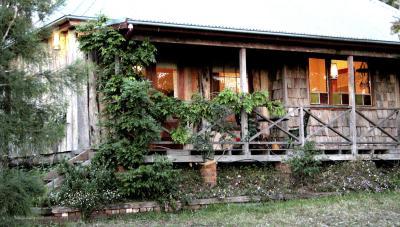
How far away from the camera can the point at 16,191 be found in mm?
7461

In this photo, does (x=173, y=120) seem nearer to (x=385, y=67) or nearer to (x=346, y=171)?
(x=346, y=171)

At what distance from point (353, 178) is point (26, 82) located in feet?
28.4

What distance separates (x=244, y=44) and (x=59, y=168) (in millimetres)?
5145

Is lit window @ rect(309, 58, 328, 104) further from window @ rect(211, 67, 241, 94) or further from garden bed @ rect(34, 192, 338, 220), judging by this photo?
garden bed @ rect(34, 192, 338, 220)

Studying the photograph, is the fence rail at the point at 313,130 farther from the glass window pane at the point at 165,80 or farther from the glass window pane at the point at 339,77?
the glass window pane at the point at 165,80

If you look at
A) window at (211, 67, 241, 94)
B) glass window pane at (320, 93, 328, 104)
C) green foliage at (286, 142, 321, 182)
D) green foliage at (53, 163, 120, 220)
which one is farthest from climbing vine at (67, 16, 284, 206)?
glass window pane at (320, 93, 328, 104)

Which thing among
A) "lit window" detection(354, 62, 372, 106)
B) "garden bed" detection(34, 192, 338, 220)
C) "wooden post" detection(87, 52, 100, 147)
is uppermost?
"lit window" detection(354, 62, 372, 106)

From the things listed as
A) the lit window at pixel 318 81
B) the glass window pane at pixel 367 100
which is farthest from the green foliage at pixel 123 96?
the glass window pane at pixel 367 100

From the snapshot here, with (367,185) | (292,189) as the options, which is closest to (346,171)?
(367,185)

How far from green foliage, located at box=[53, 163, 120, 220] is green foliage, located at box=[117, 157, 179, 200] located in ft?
0.83

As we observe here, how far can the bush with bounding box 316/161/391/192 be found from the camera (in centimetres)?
1337

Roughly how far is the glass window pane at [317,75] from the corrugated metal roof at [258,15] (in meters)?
1.06

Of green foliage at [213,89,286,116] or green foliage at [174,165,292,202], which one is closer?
green foliage at [174,165,292,202]

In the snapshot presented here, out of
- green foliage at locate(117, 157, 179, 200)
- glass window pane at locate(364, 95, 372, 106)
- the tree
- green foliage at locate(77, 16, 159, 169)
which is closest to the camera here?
the tree
